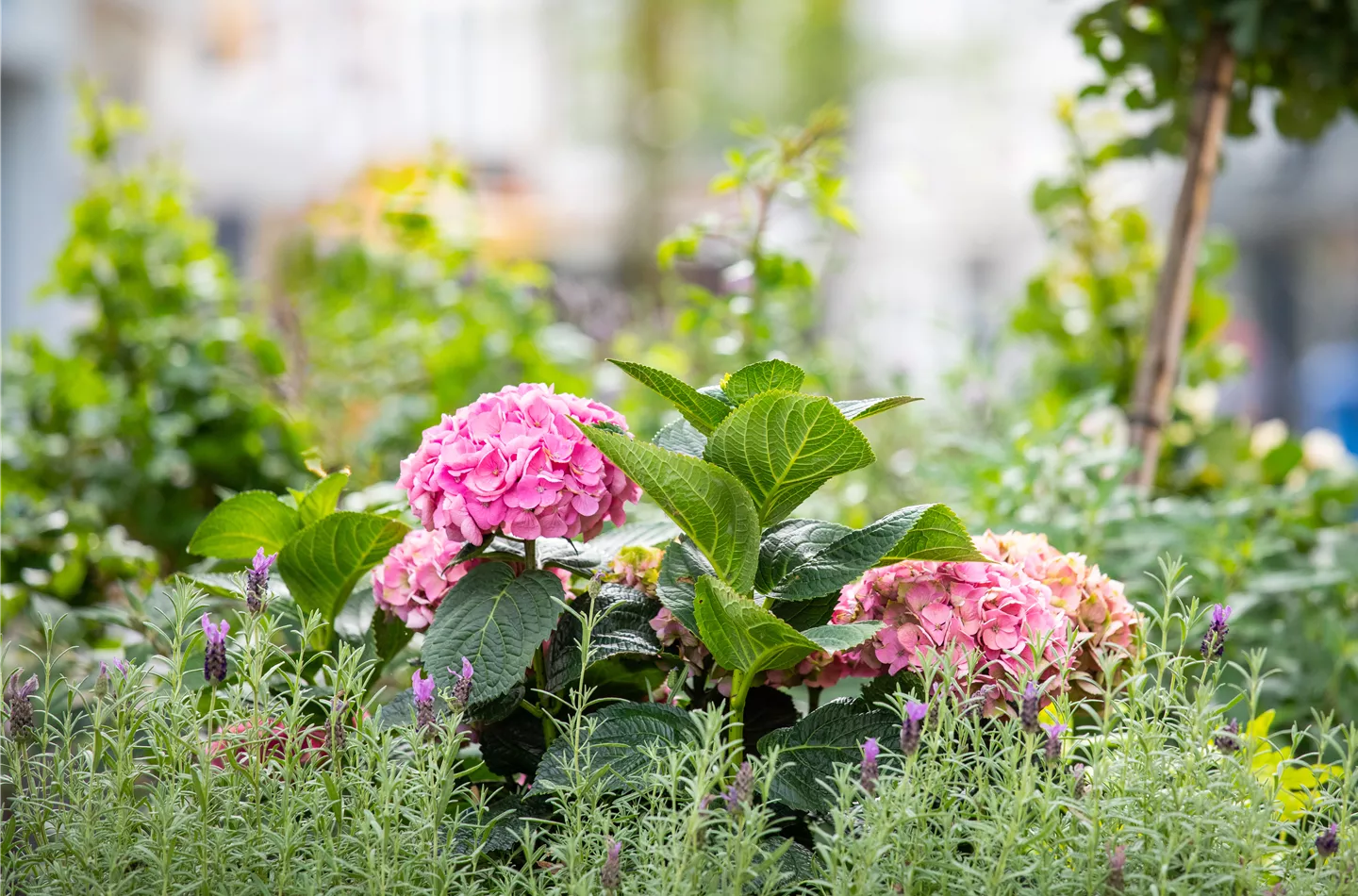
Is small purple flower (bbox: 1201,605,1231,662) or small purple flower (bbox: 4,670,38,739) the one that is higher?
small purple flower (bbox: 1201,605,1231,662)

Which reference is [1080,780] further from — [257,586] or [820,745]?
[257,586]

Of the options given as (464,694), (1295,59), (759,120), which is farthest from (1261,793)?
(1295,59)

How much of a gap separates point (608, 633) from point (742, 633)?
191 mm

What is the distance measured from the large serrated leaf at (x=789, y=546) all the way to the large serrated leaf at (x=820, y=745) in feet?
0.48

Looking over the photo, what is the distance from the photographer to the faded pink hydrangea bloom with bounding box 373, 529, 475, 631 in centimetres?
131

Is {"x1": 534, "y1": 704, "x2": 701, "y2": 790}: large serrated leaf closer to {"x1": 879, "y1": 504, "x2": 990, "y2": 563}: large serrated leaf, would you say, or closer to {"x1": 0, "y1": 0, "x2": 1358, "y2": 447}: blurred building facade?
{"x1": 879, "y1": 504, "x2": 990, "y2": 563}: large serrated leaf

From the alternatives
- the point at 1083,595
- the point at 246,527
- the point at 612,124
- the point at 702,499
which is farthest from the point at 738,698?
the point at 612,124

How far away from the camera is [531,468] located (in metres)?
1.20

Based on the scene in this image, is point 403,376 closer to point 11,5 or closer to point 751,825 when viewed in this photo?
point 751,825

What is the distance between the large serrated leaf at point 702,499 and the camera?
112 centimetres

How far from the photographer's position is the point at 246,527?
1.43 metres

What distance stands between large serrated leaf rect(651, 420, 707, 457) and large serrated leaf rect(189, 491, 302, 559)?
48 centimetres

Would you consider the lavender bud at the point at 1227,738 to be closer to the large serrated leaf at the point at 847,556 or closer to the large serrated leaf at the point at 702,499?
the large serrated leaf at the point at 847,556

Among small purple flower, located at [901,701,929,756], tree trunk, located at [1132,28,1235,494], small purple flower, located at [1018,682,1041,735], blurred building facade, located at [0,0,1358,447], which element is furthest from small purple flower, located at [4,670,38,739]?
blurred building facade, located at [0,0,1358,447]
